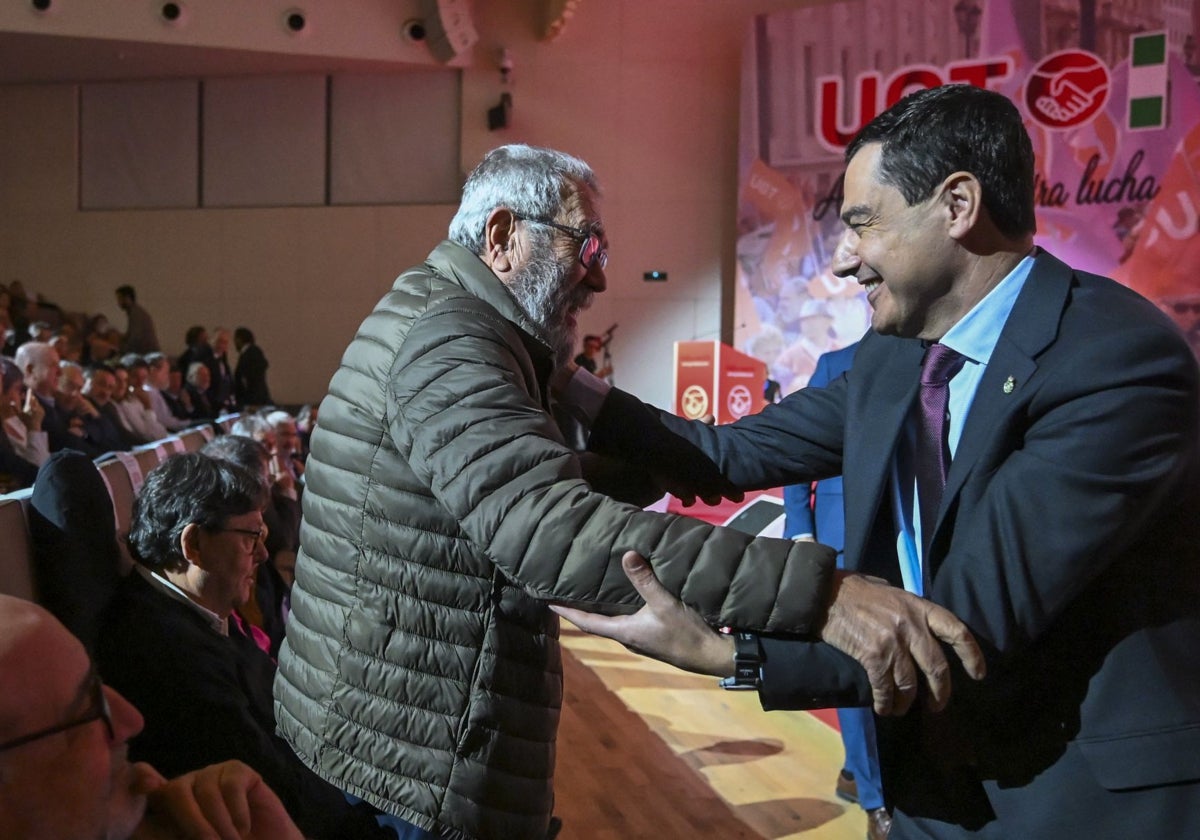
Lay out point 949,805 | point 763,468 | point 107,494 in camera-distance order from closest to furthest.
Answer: point 949,805
point 763,468
point 107,494

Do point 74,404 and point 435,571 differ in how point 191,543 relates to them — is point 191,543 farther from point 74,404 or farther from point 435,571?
point 74,404

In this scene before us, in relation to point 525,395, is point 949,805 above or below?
below

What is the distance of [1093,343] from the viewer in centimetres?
104

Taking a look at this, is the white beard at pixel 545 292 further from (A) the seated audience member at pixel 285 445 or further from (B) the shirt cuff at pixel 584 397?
(A) the seated audience member at pixel 285 445

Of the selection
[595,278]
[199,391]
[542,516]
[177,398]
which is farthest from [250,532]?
[199,391]

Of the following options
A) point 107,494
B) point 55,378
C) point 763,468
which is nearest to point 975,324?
point 763,468

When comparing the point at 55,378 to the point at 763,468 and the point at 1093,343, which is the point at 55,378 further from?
the point at 1093,343

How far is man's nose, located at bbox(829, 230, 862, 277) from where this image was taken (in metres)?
1.25

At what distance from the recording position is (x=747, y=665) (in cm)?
106

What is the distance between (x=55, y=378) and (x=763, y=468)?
4994 mm

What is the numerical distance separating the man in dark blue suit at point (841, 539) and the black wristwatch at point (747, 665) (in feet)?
6.32

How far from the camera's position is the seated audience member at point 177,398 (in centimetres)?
847

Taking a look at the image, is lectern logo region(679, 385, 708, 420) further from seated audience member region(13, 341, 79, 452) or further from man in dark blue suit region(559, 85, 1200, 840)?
man in dark blue suit region(559, 85, 1200, 840)

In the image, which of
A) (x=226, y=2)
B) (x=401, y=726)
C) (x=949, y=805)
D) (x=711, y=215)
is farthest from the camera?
(x=711, y=215)
